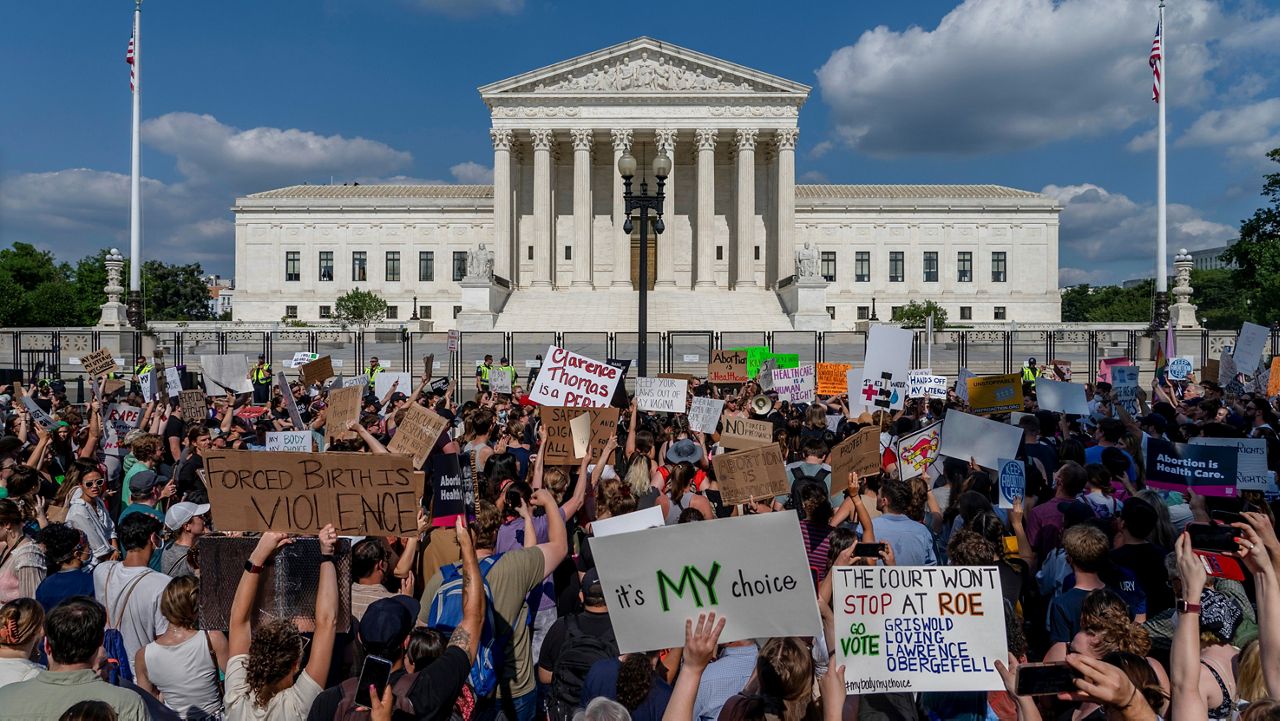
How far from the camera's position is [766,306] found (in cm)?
5447

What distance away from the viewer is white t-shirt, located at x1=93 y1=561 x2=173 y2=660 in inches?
200

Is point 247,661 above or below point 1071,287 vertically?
below

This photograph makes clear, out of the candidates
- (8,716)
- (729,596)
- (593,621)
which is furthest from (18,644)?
(729,596)

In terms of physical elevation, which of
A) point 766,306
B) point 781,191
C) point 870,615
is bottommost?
point 870,615

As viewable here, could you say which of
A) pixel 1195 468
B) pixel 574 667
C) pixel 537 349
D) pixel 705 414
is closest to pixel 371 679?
pixel 574 667

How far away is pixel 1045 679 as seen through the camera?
288cm

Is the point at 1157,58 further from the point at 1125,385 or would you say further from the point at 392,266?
the point at 392,266

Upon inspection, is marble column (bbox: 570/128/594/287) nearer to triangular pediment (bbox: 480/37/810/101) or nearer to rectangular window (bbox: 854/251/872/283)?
triangular pediment (bbox: 480/37/810/101)

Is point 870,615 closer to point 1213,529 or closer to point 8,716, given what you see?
point 1213,529

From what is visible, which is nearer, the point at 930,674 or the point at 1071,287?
the point at 930,674

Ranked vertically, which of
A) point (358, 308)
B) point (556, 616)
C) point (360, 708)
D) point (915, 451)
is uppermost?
point (358, 308)

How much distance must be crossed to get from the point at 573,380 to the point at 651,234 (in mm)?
59232

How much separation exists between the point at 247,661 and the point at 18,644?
109cm

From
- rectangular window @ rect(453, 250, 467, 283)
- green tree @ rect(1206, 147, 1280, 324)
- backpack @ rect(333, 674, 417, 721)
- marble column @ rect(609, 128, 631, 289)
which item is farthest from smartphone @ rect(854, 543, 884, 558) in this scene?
rectangular window @ rect(453, 250, 467, 283)
